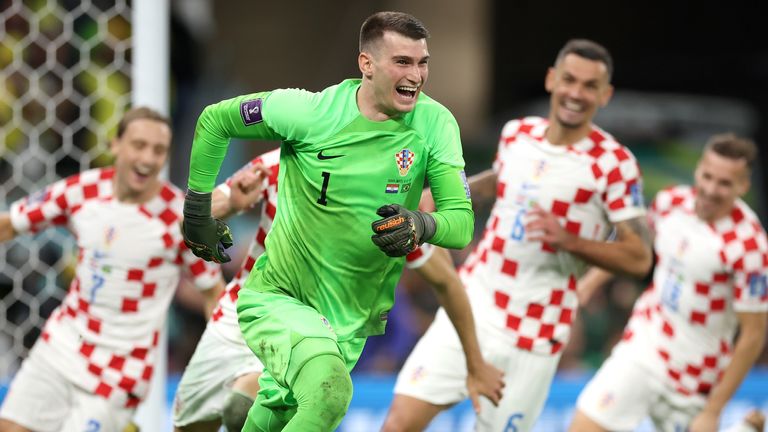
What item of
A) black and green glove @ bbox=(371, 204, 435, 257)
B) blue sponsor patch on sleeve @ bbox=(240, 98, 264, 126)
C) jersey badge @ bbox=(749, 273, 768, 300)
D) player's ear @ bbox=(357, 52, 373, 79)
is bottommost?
jersey badge @ bbox=(749, 273, 768, 300)

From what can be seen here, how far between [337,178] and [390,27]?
52cm

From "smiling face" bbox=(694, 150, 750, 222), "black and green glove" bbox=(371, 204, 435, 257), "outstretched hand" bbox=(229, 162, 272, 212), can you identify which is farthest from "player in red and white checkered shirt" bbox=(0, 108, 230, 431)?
"smiling face" bbox=(694, 150, 750, 222)

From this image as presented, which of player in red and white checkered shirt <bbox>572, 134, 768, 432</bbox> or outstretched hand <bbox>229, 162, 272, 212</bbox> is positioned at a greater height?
outstretched hand <bbox>229, 162, 272, 212</bbox>

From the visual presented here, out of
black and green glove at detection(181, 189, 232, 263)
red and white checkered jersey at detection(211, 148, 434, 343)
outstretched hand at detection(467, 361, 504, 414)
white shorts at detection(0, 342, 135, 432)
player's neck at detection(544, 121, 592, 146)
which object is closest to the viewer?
black and green glove at detection(181, 189, 232, 263)

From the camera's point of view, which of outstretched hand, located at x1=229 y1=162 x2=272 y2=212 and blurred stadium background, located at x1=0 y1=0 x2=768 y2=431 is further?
blurred stadium background, located at x1=0 y1=0 x2=768 y2=431

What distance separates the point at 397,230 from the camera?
3.86 m

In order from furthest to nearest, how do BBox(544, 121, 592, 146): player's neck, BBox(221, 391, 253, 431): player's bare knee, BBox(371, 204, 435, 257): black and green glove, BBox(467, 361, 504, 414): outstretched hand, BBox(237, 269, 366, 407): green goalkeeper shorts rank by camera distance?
1. BBox(544, 121, 592, 146): player's neck
2. BBox(467, 361, 504, 414): outstretched hand
3. BBox(221, 391, 253, 431): player's bare knee
4. BBox(237, 269, 366, 407): green goalkeeper shorts
5. BBox(371, 204, 435, 257): black and green glove

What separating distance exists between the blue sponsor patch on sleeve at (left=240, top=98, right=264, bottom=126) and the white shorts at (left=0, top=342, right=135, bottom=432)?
7.16 feet

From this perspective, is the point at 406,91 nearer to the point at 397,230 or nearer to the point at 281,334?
the point at 397,230

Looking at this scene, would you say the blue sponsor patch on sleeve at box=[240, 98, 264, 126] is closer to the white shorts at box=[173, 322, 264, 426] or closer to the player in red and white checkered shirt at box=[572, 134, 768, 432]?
the white shorts at box=[173, 322, 264, 426]

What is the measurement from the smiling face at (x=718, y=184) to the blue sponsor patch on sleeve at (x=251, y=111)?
2.92m

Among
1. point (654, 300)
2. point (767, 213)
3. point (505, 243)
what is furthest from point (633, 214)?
point (767, 213)

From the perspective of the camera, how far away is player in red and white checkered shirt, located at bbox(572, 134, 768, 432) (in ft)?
20.6

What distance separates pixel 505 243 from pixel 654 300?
1.28 m
